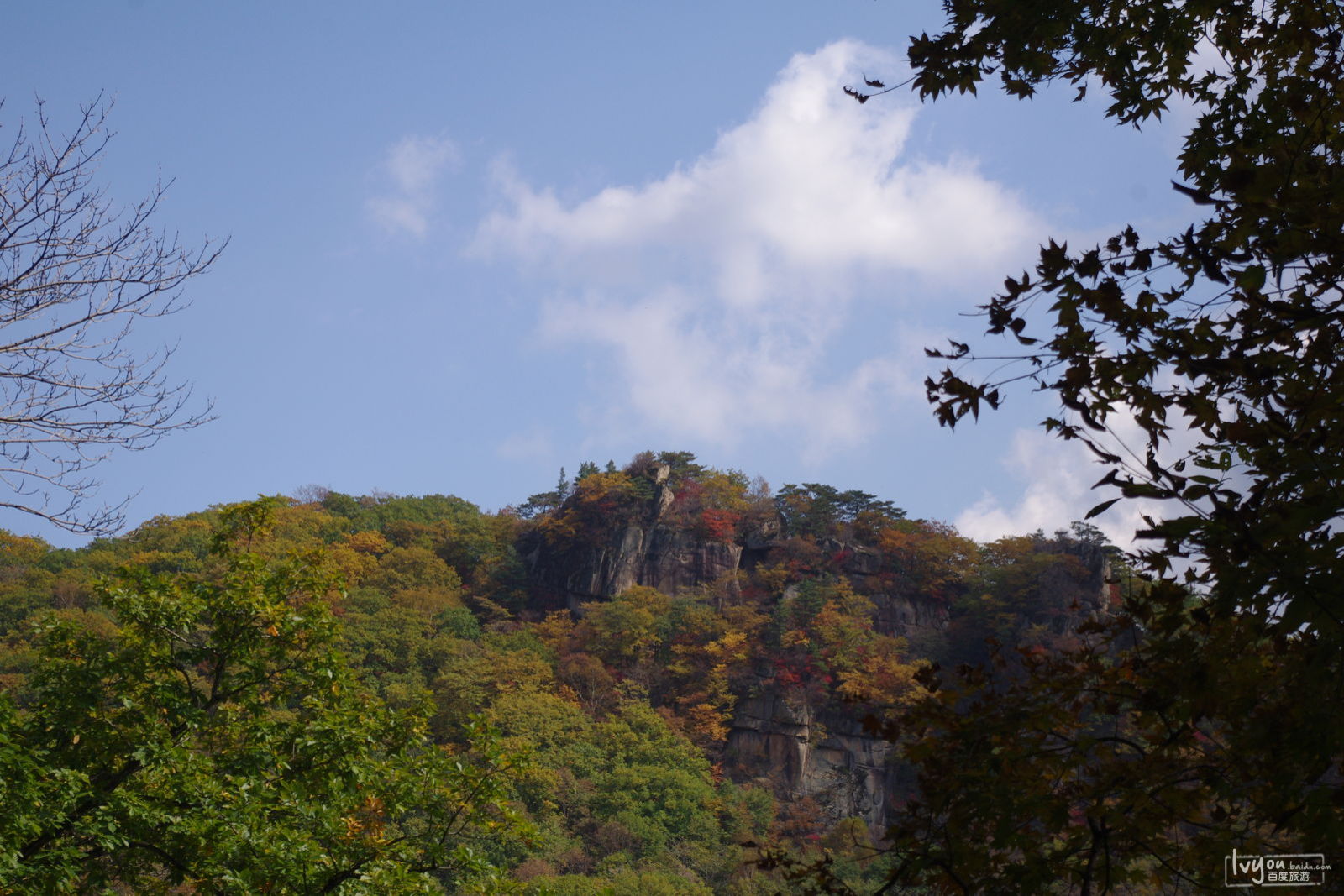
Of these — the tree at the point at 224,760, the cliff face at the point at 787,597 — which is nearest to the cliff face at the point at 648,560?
the cliff face at the point at 787,597

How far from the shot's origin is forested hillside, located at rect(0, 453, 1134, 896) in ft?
19.5

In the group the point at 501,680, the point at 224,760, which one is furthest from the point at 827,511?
the point at 224,760

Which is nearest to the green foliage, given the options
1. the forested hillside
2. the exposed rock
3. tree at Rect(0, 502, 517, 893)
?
the forested hillside

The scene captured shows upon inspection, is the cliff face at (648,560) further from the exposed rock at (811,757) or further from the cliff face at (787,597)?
the exposed rock at (811,757)

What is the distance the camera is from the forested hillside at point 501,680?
5945 mm

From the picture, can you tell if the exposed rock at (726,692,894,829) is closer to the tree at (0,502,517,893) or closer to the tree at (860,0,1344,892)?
the tree at (0,502,517,893)

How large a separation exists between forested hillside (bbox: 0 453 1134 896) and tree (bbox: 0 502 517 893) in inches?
0.8

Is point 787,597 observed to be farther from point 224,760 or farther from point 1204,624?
point 1204,624

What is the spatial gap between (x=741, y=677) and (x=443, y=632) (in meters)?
8.55

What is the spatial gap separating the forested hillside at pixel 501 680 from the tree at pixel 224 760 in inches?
0.8

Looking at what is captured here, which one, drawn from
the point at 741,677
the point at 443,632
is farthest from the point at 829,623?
the point at 443,632

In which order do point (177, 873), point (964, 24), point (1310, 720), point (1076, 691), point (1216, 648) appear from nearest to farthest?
point (1310, 720)
point (1216, 648)
point (1076, 691)
point (964, 24)
point (177, 873)

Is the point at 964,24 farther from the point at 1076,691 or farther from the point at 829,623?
the point at 829,623

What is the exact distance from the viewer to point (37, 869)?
5.10 meters
